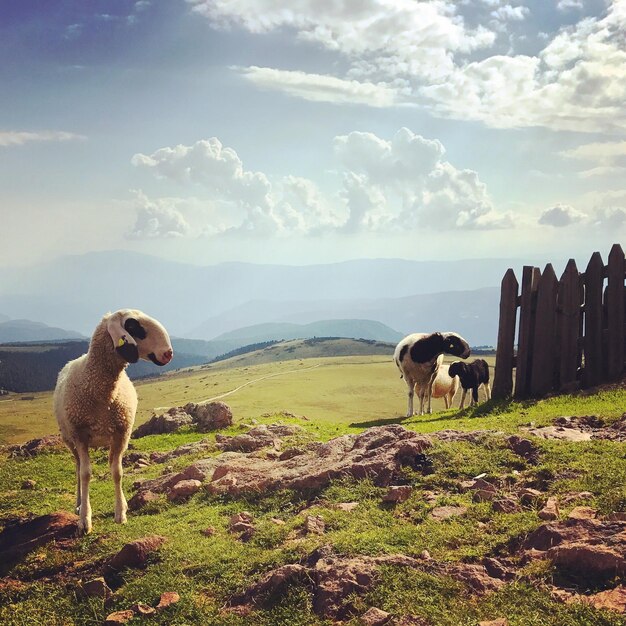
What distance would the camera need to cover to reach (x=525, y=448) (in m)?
9.77

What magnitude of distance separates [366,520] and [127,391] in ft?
18.7

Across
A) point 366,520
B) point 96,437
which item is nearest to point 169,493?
point 96,437

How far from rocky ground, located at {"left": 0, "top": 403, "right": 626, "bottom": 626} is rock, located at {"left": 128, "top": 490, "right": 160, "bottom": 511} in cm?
3

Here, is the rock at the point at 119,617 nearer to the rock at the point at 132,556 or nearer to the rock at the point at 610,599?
the rock at the point at 132,556

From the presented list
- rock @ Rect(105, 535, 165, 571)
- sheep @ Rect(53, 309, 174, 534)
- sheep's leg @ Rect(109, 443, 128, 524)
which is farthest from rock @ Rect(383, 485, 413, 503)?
sheep's leg @ Rect(109, 443, 128, 524)

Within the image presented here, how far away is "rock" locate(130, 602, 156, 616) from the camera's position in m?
6.42

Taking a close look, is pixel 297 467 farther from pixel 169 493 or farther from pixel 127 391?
pixel 127 391

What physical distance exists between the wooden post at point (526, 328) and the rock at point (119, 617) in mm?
15147

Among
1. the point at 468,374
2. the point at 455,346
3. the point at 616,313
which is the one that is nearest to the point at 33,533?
the point at 455,346

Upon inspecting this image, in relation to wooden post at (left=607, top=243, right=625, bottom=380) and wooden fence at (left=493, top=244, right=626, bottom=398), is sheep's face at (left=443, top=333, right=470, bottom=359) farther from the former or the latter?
wooden post at (left=607, top=243, right=625, bottom=380)

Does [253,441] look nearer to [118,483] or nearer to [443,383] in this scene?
[118,483]

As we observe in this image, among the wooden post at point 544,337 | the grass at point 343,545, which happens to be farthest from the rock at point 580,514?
the wooden post at point 544,337

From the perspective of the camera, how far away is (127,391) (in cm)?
1091

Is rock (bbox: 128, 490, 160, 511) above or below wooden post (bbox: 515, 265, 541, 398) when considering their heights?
below
